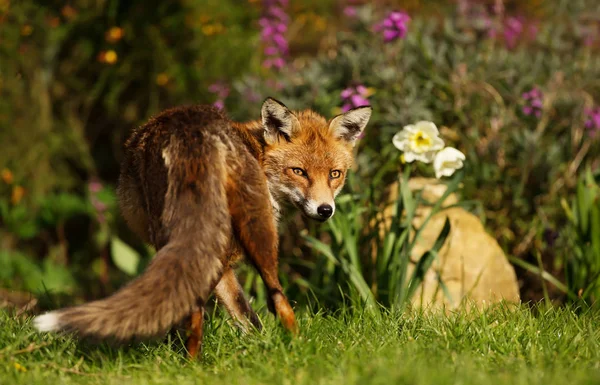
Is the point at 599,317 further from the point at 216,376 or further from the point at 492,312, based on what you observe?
the point at 216,376

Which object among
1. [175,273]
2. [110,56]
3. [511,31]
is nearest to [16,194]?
[110,56]

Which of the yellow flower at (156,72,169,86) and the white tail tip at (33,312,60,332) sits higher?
the yellow flower at (156,72,169,86)

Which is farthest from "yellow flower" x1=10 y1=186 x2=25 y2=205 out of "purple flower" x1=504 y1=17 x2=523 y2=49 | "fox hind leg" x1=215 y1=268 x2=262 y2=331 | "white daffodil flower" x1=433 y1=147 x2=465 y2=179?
"purple flower" x1=504 y1=17 x2=523 y2=49

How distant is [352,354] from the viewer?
3451 millimetres

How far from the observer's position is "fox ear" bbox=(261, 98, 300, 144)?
4.47 meters

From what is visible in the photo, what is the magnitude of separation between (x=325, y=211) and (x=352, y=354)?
3.58ft

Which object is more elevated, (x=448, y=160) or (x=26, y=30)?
(x=26, y=30)

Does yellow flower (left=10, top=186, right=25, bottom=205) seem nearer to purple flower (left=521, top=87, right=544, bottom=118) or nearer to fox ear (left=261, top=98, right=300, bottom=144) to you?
fox ear (left=261, top=98, right=300, bottom=144)

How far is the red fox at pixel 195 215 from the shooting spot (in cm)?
320

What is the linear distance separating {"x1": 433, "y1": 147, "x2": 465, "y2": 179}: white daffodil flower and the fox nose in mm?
1183

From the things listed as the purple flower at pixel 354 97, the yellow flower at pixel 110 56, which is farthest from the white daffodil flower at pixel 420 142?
the yellow flower at pixel 110 56

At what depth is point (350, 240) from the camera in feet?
17.3

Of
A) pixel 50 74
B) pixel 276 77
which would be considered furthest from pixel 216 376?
pixel 50 74

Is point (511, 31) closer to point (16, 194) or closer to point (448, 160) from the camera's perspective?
point (448, 160)
